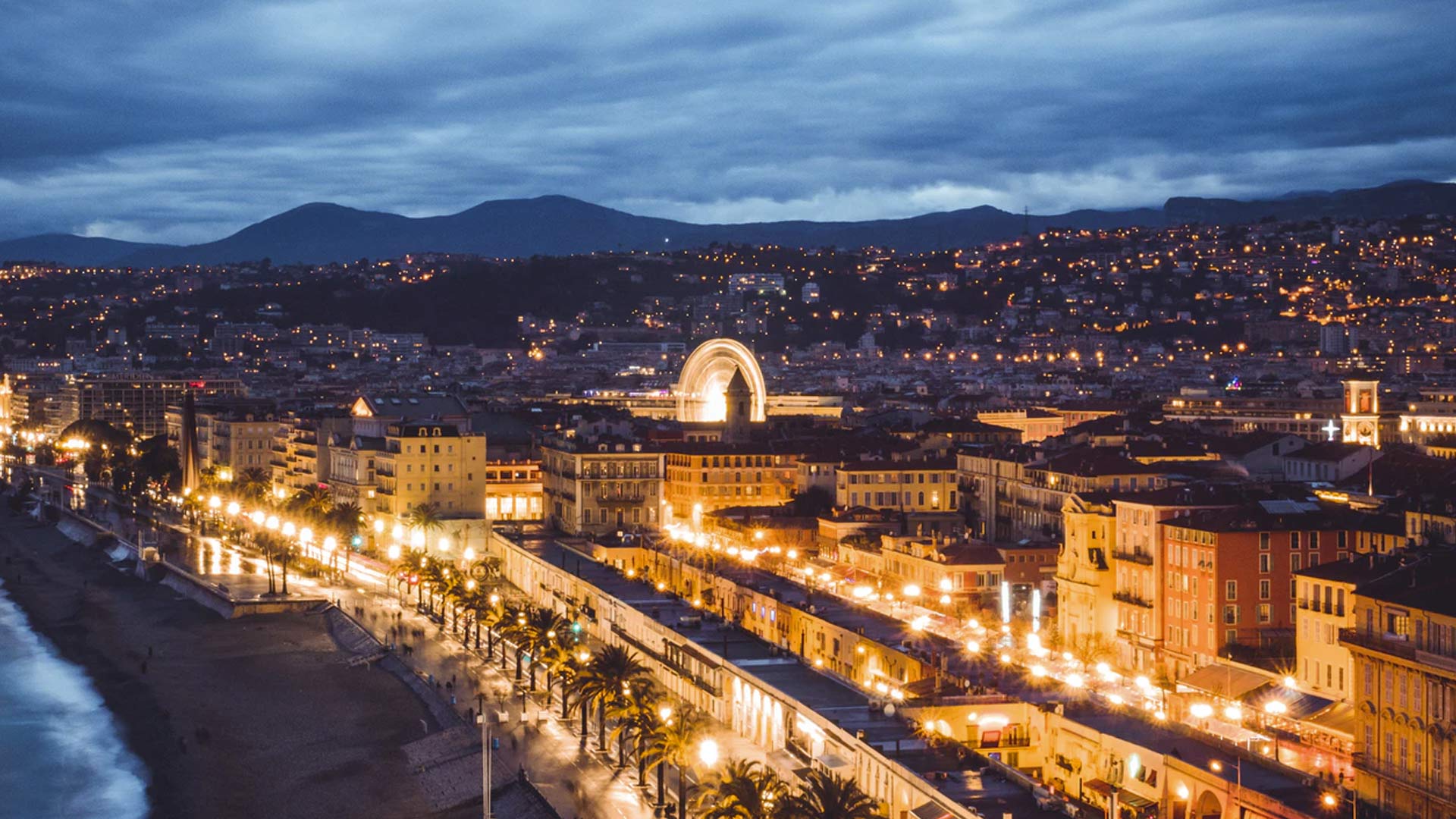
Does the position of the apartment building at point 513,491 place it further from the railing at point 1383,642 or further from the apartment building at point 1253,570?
the railing at point 1383,642

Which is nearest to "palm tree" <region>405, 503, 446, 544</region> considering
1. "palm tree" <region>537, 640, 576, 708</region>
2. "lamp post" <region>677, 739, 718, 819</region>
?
"palm tree" <region>537, 640, 576, 708</region>

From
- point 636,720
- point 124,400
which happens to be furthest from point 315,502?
point 124,400

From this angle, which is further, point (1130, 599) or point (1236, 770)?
point (1130, 599)

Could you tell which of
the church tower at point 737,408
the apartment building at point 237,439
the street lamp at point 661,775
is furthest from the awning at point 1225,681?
the apartment building at point 237,439

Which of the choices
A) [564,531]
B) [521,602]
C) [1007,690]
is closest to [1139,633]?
[1007,690]

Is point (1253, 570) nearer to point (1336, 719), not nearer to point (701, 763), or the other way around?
point (1336, 719)

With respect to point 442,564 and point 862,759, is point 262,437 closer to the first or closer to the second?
point 442,564

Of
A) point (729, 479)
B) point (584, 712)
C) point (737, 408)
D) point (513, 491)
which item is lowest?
point (584, 712)
